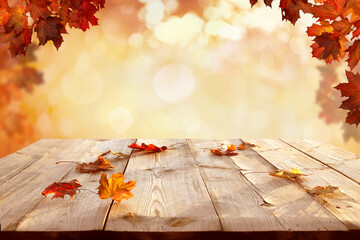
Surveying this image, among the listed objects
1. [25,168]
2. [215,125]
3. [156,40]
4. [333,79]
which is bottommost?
[215,125]

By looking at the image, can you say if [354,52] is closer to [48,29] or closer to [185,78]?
[48,29]

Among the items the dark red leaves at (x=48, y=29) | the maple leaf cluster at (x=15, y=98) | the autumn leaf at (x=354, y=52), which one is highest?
the dark red leaves at (x=48, y=29)

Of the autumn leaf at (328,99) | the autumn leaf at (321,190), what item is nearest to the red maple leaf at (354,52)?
the autumn leaf at (321,190)

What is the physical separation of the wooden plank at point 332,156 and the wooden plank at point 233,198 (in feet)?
1.05

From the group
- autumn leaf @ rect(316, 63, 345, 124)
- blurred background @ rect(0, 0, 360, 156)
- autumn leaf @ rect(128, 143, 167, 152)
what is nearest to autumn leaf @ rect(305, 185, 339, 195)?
autumn leaf @ rect(128, 143, 167, 152)

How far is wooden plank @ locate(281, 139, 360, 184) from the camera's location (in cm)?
122

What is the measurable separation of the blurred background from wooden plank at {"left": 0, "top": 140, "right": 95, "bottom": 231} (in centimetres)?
211

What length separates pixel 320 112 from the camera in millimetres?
3742

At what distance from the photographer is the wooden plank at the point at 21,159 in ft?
3.85

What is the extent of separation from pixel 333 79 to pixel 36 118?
8.84ft

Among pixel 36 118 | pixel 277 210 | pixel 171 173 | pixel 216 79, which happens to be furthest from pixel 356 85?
pixel 36 118

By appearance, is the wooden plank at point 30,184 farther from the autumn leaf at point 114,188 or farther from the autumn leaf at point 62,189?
the autumn leaf at point 114,188

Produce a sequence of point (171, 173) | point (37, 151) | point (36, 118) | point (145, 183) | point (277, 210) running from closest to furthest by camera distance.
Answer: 1. point (277, 210)
2. point (145, 183)
3. point (171, 173)
4. point (37, 151)
5. point (36, 118)

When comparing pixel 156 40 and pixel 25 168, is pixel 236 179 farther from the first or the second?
pixel 156 40
